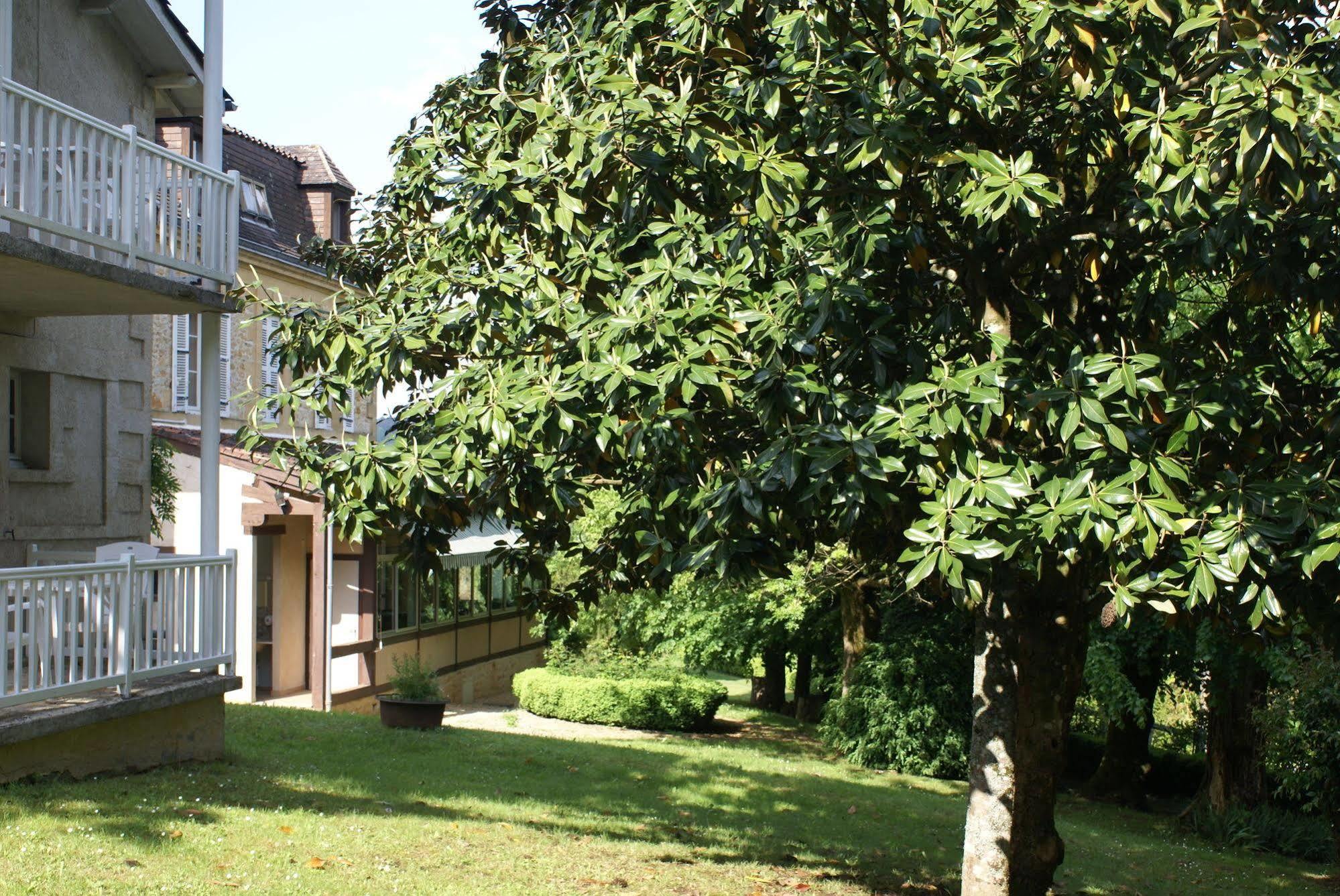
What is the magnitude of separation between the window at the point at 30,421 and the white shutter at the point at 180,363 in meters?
9.56

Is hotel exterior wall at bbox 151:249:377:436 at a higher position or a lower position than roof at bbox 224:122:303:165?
lower

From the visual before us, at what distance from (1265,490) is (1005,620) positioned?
309cm

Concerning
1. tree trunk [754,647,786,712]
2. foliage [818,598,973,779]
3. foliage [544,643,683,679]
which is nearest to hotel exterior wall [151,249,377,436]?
foliage [544,643,683,679]

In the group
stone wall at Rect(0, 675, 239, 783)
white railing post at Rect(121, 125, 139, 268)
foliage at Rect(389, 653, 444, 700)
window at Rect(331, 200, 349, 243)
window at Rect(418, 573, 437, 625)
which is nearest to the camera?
stone wall at Rect(0, 675, 239, 783)

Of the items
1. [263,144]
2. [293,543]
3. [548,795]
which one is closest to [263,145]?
[263,144]

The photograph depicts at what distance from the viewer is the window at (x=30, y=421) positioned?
35.9 feet

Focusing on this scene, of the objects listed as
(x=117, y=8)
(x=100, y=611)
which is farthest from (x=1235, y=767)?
(x=117, y=8)

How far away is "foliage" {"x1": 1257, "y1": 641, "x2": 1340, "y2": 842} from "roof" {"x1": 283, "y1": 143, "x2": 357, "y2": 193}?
2144cm

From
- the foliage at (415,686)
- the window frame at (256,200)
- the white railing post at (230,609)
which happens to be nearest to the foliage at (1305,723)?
the foliage at (415,686)

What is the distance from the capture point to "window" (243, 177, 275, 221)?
955 inches

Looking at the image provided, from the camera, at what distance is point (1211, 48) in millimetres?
5824

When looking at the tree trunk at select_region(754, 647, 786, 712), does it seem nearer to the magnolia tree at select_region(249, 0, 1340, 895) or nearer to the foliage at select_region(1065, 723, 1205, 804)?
the foliage at select_region(1065, 723, 1205, 804)

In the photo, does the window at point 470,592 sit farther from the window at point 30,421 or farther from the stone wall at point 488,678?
the window at point 30,421

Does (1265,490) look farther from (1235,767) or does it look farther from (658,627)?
(658,627)
